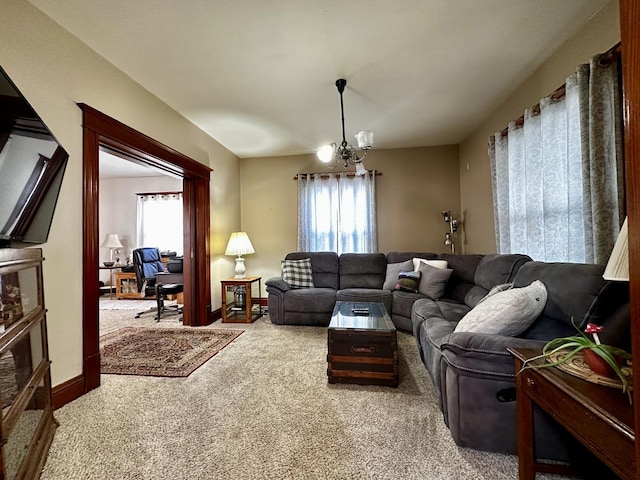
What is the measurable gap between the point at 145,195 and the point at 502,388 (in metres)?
7.06

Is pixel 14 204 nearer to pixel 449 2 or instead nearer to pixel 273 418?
pixel 273 418

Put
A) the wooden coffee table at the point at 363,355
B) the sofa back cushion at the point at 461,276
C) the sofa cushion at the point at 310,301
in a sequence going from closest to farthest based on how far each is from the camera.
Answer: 1. the wooden coffee table at the point at 363,355
2. the sofa back cushion at the point at 461,276
3. the sofa cushion at the point at 310,301

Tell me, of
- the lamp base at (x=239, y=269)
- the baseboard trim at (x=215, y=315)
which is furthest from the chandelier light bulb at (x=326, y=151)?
the baseboard trim at (x=215, y=315)

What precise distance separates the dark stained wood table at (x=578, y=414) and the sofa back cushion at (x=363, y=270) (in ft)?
10.0

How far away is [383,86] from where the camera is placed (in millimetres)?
2879

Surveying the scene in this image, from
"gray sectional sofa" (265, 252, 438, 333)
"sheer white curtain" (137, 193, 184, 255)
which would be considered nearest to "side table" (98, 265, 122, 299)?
"sheer white curtain" (137, 193, 184, 255)

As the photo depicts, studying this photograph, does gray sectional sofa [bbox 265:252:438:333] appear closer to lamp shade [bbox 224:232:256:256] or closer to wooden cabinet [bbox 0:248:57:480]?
lamp shade [bbox 224:232:256:256]

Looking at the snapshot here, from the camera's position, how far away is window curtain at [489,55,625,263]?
1804 millimetres

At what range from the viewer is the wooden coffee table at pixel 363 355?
2.16 m

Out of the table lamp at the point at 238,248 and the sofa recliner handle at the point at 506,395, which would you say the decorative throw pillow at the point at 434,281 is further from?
the table lamp at the point at 238,248

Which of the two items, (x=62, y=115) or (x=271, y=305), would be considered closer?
(x=62, y=115)

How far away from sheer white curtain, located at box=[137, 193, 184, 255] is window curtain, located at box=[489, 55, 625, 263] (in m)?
6.00

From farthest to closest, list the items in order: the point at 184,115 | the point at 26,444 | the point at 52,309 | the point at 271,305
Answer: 1. the point at 271,305
2. the point at 184,115
3. the point at 52,309
4. the point at 26,444

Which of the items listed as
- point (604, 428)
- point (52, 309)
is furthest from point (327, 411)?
point (52, 309)
